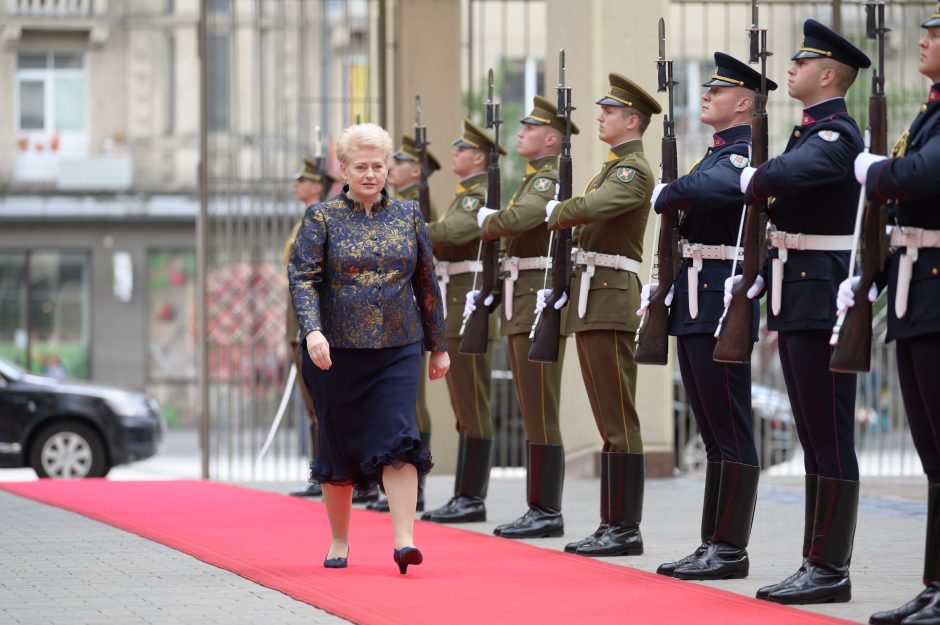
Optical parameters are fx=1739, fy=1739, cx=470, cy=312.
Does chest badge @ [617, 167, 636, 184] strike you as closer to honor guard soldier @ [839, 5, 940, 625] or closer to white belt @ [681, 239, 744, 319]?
white belt @ [681, 239, 744, 319]

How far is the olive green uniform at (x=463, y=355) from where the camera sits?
897 centimetres

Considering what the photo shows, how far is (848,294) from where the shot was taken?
17.5 ft

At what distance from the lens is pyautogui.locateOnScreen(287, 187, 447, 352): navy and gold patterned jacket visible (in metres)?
6.58

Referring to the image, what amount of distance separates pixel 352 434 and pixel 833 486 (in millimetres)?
1878

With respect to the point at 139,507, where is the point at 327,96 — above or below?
above

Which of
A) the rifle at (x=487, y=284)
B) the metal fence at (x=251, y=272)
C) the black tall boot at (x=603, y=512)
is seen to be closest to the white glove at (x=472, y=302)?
the rifle at (x=487, y=284)

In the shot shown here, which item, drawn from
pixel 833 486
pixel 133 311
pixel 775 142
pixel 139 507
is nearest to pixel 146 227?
pixel 133 311

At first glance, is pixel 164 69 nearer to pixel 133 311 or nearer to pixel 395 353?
pixel 133 311

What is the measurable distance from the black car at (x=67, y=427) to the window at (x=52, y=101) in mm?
15771

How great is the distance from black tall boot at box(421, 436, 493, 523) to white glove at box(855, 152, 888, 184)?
4.00 meters

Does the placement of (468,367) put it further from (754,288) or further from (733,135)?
(754,288)

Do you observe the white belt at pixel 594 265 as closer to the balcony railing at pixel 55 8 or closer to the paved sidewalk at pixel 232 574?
the paved sidewalk at pixel 232 574

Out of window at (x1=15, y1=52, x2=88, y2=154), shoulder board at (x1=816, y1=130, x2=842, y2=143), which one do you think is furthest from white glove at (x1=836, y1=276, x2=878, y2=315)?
window at (x1=15, y1=52, x2=88, y2=154)

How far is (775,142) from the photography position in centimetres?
1797
